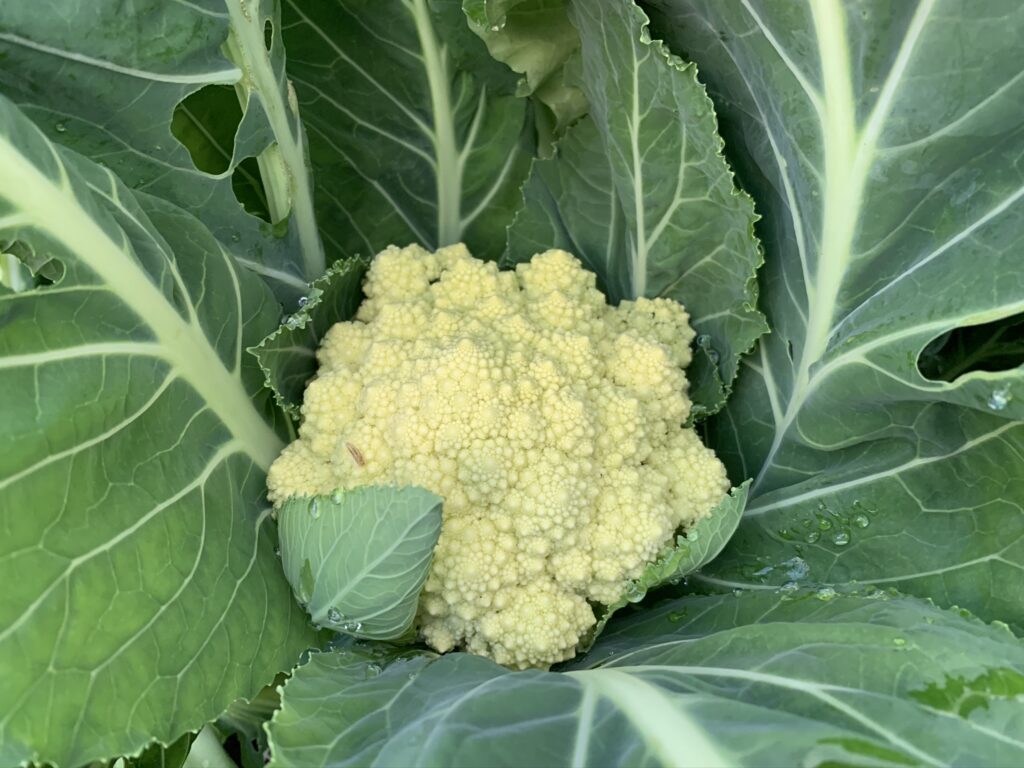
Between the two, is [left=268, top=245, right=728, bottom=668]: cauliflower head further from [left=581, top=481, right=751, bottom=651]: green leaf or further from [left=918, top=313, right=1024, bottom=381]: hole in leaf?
[left=918, top=313, right=1024, bottom=381]: hole in leaf

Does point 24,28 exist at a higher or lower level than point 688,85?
higher

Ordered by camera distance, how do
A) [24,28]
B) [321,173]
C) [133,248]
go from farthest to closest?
[321,173], [24,28], [133,248]

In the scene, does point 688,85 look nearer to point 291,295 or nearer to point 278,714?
point 291,295

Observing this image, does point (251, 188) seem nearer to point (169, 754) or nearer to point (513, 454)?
point (513, 454)

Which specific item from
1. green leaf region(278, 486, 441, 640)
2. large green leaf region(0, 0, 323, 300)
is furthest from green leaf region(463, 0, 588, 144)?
green leaf region(278, 486, 441, 640)

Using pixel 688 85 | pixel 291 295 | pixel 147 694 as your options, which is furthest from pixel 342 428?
pixel 688 85

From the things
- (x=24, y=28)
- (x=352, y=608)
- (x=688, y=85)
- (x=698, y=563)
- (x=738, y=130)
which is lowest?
(x=698, y=563)

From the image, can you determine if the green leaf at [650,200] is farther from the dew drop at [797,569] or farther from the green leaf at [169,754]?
the green leaf at [169,754]

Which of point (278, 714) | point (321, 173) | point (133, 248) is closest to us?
point (278, 714)

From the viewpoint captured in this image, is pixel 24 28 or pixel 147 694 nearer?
pixel 147 694
